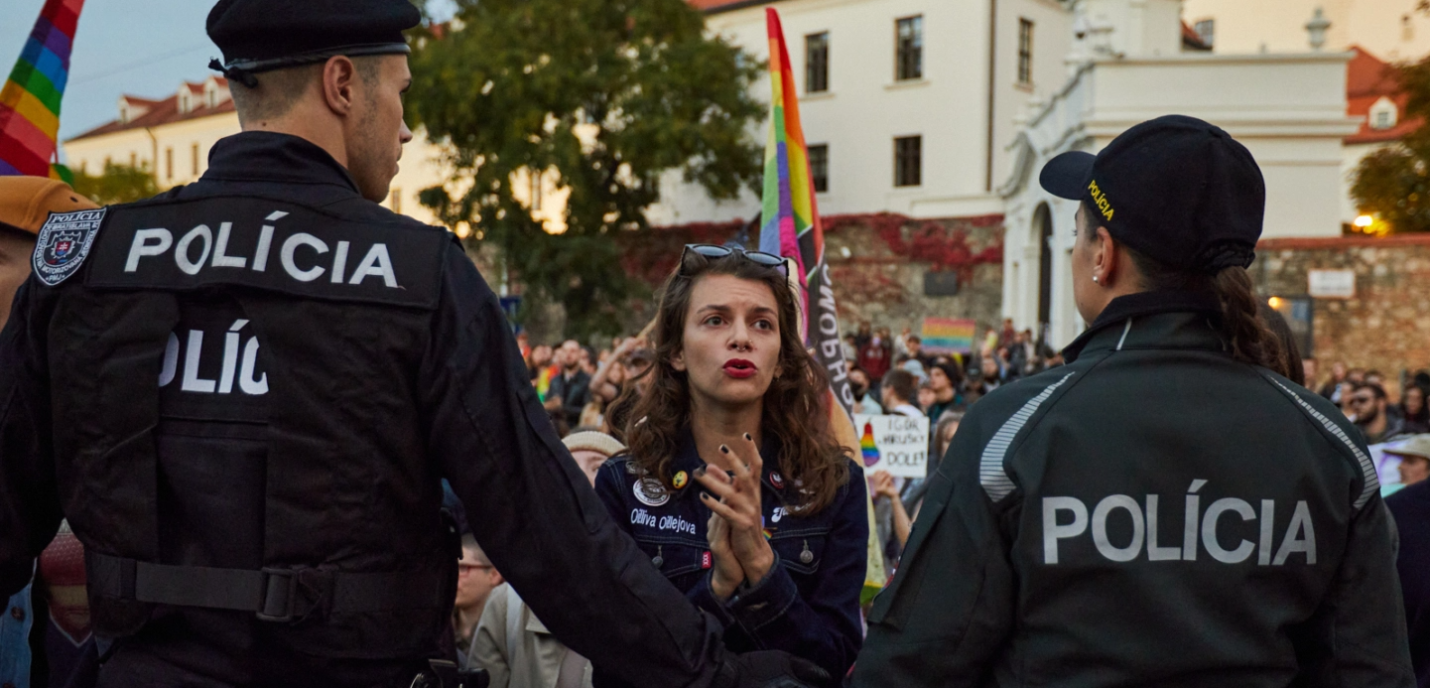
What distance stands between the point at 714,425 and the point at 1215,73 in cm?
1986

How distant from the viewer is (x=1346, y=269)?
20.0 metres

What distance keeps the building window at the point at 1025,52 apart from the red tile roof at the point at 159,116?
40.5m

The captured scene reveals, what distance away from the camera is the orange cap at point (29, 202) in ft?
9.44

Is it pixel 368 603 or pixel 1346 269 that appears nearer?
pixel 368 603

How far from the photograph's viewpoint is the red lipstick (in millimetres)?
2982

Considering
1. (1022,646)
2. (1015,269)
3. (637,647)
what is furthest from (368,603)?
(1015,269)

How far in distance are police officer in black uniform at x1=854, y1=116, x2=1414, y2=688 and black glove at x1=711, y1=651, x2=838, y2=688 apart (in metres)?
0.18

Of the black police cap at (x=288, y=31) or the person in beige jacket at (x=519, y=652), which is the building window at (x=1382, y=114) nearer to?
the person in beige jacket at (x=519, y=652)

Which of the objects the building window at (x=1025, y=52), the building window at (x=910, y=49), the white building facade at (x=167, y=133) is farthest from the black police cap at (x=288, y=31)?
the white building facade at (x=167, y=133)

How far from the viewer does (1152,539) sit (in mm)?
1914

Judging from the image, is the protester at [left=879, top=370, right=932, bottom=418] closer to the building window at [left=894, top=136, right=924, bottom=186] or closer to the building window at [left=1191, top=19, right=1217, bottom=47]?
the building window at [left=894, top=136, right=924, bottom=186]

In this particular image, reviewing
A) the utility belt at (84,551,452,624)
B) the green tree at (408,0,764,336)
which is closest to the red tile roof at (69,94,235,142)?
the green tree at (408,0,764,336)

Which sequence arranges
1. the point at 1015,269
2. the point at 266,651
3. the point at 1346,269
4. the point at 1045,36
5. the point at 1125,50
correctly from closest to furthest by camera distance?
the point at 266,651
the point at 1346,269
the point at 1125,50
the point at 1015,269
the point at 1045,36

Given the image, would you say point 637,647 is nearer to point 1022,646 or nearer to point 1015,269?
point 1022,646
